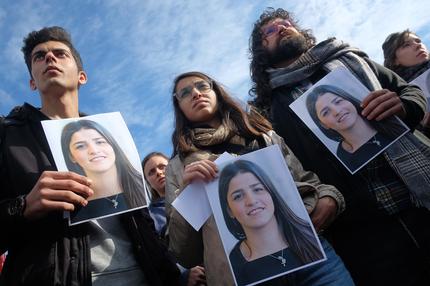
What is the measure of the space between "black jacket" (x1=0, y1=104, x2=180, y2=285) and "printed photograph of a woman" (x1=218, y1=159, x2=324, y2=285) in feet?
1.89

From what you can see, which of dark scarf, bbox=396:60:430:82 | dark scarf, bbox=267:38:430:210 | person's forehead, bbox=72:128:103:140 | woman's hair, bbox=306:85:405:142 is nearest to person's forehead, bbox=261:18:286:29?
dark scarf, bbox=267:38:430:210

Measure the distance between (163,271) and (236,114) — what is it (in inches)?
44.8

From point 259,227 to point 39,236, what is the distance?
3.50 feet

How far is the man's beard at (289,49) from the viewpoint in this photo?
3203 millimetres

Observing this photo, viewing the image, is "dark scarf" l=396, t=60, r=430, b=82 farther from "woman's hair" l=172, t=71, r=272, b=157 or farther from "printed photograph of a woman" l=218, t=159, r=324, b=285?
"printed photograph of a woman" l=218, t=159, r=324, b=285

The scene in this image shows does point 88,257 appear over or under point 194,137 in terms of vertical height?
under

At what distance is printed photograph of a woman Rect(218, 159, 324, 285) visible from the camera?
1536mm

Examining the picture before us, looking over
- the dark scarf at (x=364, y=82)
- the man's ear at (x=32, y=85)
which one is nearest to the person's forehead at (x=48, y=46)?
the man's ear at (x=32, y=85)

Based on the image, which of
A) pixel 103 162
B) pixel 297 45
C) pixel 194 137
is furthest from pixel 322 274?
pixel 297 45

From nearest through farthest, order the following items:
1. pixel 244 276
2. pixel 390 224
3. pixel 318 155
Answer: pixel 244 276 < pixel 390 224 < pixel 318 155

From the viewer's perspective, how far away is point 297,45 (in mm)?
3197

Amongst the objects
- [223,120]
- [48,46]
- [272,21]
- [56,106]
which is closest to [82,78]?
[48,46]

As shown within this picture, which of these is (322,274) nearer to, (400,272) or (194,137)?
(400,272)

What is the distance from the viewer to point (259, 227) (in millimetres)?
1623
